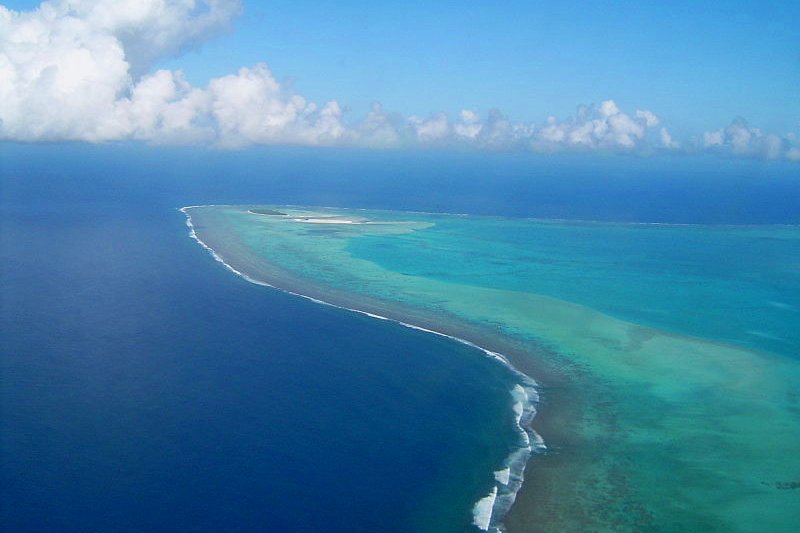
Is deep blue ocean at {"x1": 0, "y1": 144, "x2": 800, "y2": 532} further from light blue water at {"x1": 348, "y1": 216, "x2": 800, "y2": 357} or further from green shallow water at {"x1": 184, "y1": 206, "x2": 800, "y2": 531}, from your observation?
light blue water at {"x1": 348, "y1": 216, "x2": 800, "y2": 357}

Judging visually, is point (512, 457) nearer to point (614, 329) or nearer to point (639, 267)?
point (614, 329)

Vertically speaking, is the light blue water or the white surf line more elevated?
the light blue water

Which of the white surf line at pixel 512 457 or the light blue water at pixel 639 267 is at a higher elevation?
the light blue water at pixel 639 267

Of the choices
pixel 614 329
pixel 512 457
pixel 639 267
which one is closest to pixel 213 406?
pixel 512 457

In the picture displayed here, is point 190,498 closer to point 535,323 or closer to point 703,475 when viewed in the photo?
point 703,475

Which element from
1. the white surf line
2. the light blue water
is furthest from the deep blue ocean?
the light blue water

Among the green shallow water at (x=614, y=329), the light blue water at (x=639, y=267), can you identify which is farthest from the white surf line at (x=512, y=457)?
the light blue water at (x=639, y=267)

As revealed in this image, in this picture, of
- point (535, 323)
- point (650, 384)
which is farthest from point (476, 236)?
Answer: point (650, 384)

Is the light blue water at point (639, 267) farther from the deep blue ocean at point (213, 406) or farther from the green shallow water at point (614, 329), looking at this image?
the deep blue ocean at point (213, 406)

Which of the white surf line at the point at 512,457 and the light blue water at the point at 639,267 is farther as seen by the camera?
the light blue water at the point at 639,267
